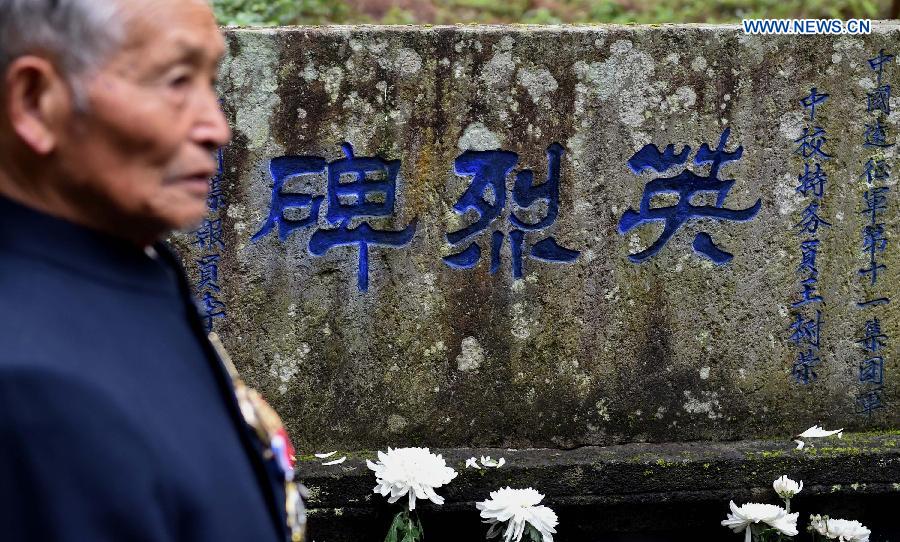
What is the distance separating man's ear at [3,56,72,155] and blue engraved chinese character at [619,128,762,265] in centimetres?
257

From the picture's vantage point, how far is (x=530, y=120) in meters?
3.39

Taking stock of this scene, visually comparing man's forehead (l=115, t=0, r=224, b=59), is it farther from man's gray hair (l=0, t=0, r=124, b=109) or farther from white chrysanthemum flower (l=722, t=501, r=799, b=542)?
white chrysanthemum flower (l=722, t=501, r=799, b=542)

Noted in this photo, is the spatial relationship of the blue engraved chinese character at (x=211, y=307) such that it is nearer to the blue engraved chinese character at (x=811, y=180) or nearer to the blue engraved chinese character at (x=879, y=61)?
the blue engraved chinese character at (x=811, y=180)

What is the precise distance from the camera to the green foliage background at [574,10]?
630 centimetres

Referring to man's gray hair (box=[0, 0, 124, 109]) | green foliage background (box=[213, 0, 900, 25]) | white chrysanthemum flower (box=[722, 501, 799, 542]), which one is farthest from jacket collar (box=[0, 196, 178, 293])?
green foliage background (box=[213, 0, 900, 25])

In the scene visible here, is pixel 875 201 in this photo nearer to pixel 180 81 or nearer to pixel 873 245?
pixel 873 245

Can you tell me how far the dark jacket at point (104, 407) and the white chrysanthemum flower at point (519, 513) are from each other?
2.10m

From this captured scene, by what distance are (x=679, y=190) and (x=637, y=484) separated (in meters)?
1.01

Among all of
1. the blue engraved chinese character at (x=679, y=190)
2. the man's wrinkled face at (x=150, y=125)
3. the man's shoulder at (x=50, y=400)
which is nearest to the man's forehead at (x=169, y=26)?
the man's wrinkled face at (x=150, y=125)

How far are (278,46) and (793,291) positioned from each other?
194 cm

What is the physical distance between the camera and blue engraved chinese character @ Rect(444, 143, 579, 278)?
341 cm

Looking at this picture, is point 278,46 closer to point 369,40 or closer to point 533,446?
point 369,40

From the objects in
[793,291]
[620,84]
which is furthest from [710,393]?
[620,84]

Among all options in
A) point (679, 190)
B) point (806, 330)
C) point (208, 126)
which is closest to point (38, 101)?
point (208, 126)
